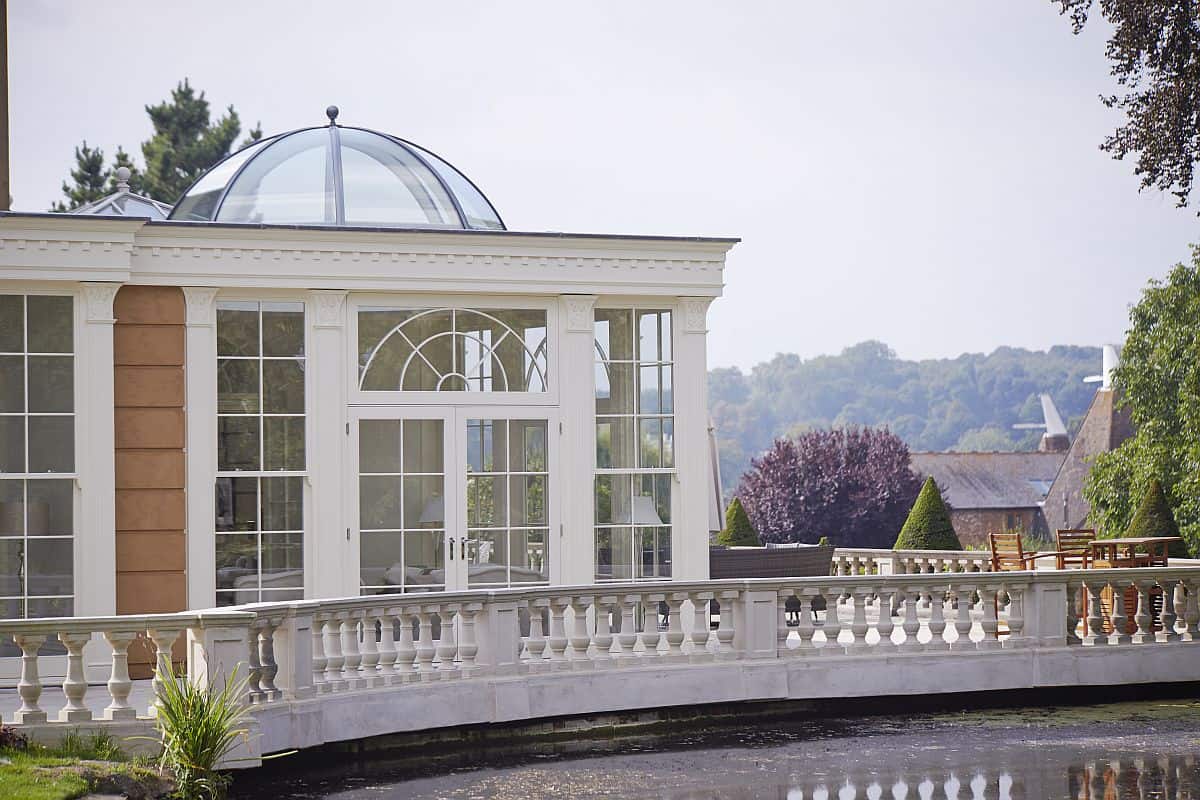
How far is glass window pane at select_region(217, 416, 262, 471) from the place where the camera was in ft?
40.1

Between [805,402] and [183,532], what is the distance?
102m

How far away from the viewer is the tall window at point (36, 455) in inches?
458

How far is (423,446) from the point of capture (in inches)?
489

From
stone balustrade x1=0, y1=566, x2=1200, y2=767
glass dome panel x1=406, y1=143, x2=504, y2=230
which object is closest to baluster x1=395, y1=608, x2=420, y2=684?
stone balustrade x1=0, y1=566, x2=1200, y2=767

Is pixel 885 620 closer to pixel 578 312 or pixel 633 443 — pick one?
pixel 633 443

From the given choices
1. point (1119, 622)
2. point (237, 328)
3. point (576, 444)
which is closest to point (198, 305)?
point (237, 328)

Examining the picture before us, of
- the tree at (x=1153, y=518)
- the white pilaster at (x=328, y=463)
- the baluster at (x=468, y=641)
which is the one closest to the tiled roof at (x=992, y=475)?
the tree at (x=1153, y=518)

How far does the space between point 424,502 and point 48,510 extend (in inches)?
116

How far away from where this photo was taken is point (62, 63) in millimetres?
38312

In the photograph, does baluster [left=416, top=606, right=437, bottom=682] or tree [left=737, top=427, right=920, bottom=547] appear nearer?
baluster [left=416, top=606, right=437, bottom=682]

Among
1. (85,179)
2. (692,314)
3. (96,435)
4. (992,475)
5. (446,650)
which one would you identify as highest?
(85,179)

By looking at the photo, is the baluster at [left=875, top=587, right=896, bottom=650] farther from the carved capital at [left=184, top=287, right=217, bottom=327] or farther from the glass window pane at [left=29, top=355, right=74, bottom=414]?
the glass window pane at [left=29, top=355, right=74, bottom=414]

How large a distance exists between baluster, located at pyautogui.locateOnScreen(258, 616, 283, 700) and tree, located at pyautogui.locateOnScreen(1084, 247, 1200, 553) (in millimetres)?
22728

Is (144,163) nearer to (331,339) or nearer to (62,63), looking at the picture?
(62,63)
